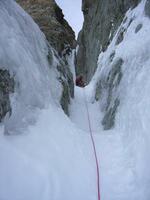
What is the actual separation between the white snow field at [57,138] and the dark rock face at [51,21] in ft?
19.4

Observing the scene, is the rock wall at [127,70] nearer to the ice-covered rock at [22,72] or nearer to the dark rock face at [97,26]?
the ice-covered rock at [22,72]

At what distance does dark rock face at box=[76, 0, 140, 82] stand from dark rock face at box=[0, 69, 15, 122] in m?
6.18

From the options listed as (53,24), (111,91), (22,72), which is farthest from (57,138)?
(53,24)

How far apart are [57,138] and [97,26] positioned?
1731 cm

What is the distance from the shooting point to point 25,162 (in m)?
4.05

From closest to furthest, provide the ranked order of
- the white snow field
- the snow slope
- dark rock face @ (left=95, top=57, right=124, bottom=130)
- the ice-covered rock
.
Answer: the white snow field
the ice-covered rock
the snow slope
dark rock face @ (left=95, top=57, right=124, bottom=130)

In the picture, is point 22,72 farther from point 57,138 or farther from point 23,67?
point 57,138

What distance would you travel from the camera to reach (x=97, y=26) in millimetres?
21203

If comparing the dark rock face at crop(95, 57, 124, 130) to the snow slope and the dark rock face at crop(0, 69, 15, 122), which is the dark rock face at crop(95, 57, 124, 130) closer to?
the snow slope

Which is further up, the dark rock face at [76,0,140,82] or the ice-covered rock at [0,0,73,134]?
the ice-covered rock at [0,0,73,134]

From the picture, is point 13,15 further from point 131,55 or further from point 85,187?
point 85,187

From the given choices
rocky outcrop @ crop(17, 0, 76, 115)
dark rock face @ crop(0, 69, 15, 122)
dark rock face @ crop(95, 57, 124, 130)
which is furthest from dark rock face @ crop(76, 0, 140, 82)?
dark rock face @ crop(0, 69, 15, 122)

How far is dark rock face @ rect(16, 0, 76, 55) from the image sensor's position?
1382 cm

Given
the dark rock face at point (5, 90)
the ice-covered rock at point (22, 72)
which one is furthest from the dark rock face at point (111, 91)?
the dark rock face at point (5, 90)
